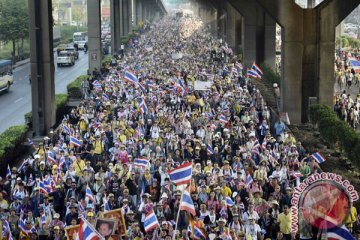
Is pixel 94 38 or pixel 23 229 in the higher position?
pixel 94 38

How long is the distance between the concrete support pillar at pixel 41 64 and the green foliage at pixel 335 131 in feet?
37.9

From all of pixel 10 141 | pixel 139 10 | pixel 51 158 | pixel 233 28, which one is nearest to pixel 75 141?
pixel 51 158

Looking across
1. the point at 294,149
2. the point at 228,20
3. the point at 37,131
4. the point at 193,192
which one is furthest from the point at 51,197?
the point at 228,20

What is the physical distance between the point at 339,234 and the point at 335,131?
17.2 metres

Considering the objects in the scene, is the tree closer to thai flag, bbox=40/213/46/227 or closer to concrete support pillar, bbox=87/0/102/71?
concrete support pillar, bbox=87/0/102/71

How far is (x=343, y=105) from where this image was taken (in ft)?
124

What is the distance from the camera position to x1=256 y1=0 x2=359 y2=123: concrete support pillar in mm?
36562

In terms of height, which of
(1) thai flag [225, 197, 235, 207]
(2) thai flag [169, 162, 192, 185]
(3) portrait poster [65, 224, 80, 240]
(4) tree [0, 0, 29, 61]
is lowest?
(3) portrait poster [65, 224, 80, 240]

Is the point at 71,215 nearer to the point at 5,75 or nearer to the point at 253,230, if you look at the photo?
the point at 253,230

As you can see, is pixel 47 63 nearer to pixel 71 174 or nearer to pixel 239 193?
pixel 71 174

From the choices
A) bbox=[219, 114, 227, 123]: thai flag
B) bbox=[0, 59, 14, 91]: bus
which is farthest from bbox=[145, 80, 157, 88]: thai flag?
bbox=[0, 59, 14, 91]: bus

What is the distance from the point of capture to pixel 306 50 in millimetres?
37500

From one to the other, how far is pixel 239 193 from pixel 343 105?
1908 cm

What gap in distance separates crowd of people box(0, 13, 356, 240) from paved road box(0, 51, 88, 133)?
27.2 ft
